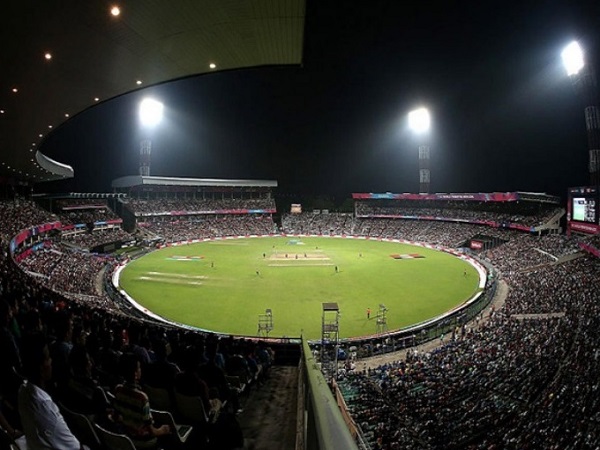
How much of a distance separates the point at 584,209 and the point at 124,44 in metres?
44.9

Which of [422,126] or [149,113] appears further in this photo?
[422,126]

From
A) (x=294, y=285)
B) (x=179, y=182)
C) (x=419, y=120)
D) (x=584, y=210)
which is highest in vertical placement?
(x=419, y=120)

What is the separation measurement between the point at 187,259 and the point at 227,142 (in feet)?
103

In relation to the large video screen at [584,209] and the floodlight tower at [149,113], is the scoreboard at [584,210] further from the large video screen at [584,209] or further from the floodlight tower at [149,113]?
the floodlight tower at [149,113]

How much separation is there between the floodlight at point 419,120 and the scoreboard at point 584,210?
28195 mm

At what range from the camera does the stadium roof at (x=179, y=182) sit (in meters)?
65.4

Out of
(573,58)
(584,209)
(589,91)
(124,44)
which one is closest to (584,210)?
(584,209)

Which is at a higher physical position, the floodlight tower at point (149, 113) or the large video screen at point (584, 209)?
the floodlight tower at point (149, 113)

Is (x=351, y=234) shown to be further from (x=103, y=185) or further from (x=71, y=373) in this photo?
(x=71, y=373)

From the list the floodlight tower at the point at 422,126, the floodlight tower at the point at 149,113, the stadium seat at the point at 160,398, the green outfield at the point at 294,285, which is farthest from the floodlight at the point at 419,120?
the stadium seat at the point at 160,398

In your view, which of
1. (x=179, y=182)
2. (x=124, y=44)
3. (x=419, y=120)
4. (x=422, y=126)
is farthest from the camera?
(x=179, y=182)

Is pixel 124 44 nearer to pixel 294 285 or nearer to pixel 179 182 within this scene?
pixel 294 285

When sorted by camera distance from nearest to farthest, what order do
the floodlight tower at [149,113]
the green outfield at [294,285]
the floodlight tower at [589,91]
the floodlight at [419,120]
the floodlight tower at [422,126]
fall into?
the green outfield at [294,285]
the floodlight tower at [589,91]
the floodlight tower at [149,113]
the floodlight at [419,120]
the floodlight tower at [422,126]

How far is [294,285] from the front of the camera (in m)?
37.1
